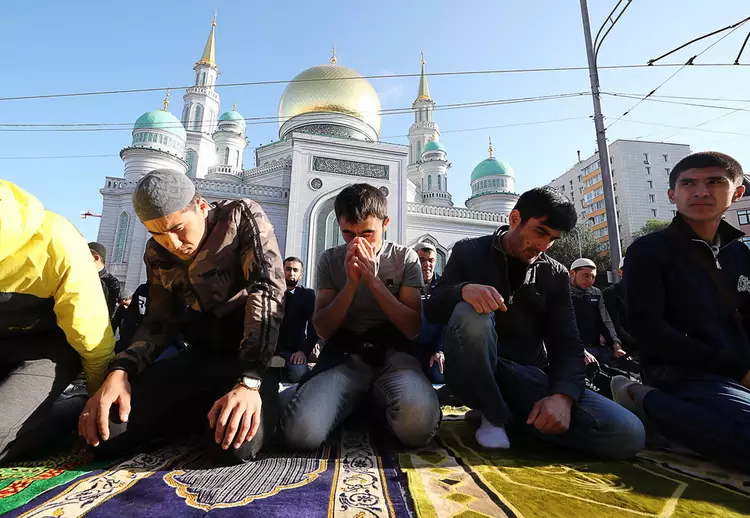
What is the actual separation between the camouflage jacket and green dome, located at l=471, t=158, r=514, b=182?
57.0 feet

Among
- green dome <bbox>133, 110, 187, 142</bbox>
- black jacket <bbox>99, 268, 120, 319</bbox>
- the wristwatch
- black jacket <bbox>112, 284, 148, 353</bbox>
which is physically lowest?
the wristwatch

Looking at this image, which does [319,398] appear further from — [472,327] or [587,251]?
[587,251]

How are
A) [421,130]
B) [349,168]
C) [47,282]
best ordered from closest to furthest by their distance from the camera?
[47,282], [349,168], [421,130]

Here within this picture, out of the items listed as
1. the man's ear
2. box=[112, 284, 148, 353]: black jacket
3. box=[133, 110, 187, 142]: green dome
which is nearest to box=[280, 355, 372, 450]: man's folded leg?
the man's ear

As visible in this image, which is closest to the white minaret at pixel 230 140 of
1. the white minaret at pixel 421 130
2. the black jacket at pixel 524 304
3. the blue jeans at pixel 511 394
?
the white minaret at pixel 421 130

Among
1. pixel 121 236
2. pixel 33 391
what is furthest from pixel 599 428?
pixel 121 236

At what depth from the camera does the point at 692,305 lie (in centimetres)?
143

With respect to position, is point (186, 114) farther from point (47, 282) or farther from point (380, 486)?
point (380, 486)

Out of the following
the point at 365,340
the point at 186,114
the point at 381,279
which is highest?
the point at 186,114

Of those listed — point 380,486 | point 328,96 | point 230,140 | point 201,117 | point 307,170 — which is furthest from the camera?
point 230,140

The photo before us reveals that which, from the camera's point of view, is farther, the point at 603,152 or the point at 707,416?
the point at 603,152

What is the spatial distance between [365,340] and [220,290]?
1.98 ft

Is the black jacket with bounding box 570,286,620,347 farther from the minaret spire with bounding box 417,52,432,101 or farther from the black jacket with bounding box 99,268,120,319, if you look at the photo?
the minaret spire with bounding box 417,52,432,101

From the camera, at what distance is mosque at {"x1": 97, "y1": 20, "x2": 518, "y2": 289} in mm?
12117
